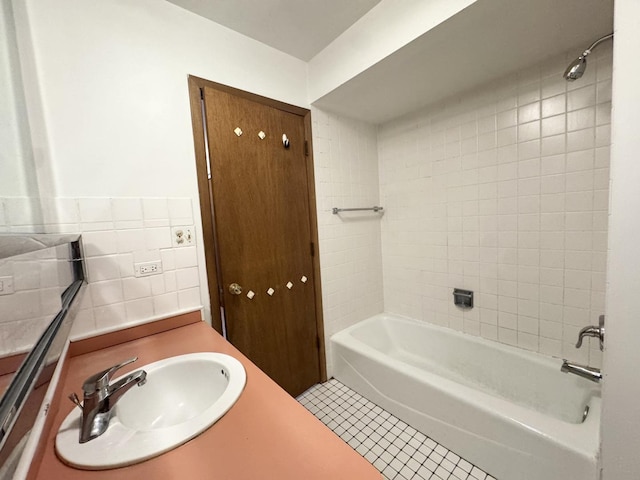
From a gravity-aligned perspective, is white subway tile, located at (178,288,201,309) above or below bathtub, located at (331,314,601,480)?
above

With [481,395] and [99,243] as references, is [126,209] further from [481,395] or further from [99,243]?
[481,395]

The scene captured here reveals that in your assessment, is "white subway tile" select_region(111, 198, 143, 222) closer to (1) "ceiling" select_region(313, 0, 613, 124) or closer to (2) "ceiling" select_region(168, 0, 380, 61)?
(2) "ceiling" select_region(168, 0, 380, 61)

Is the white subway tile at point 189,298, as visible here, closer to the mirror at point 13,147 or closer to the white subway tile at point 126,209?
the white subway tile at point 126,209

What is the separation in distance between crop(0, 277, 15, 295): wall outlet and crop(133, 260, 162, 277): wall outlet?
1.92 ft

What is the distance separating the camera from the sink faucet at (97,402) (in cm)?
61

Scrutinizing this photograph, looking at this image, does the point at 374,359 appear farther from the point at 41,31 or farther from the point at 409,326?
the point at 41,31

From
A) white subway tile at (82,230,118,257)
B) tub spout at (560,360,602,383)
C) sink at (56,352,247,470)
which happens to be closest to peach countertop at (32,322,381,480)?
sink at (56,352,247,470)

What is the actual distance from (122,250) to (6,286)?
23.6 inches

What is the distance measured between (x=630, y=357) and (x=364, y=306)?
1658 millimetres

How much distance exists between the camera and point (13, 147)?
3.07 ft

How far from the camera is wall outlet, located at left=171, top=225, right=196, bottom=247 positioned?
128 centimetres

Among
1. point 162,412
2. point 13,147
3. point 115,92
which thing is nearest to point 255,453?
point 162,412

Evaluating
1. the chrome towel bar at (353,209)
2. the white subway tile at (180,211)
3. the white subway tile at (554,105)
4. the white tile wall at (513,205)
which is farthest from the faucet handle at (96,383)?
the white subway tile at (554,105)

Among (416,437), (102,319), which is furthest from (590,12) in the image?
(102,319)
